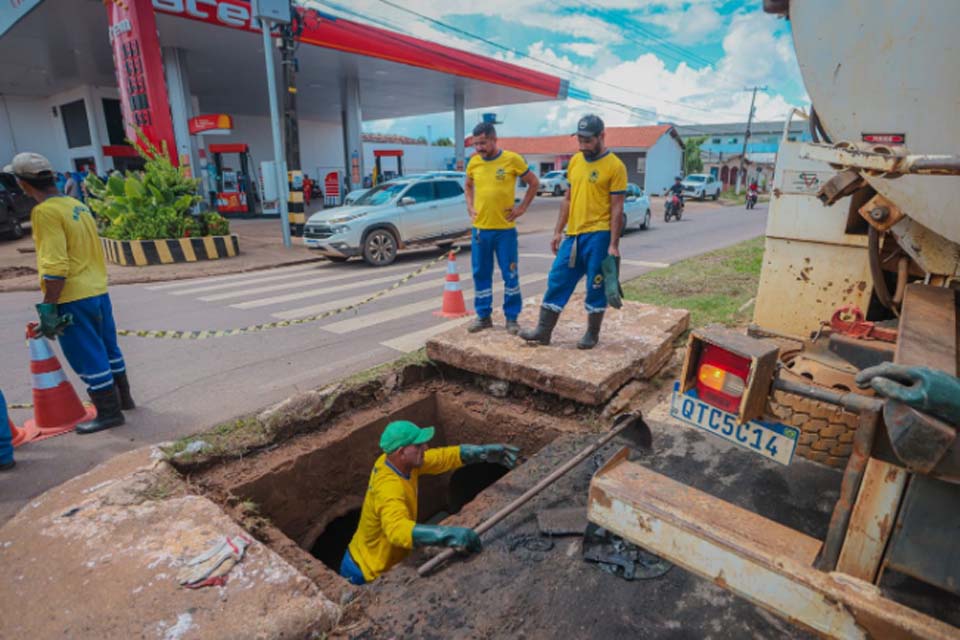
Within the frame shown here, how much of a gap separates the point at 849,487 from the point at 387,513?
1.92 meters

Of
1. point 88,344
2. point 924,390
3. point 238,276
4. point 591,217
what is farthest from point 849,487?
point 238,276

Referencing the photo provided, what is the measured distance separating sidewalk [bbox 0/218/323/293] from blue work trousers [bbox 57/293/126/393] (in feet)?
21.0

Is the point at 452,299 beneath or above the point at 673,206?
beneath

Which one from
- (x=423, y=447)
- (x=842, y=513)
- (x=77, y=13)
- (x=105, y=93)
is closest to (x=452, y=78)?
(x=77, y=13)

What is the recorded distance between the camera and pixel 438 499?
16.1 ft

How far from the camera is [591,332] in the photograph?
401cm

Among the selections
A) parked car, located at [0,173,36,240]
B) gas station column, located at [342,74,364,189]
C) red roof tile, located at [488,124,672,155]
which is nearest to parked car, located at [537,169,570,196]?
red roof tile, located at [488,124,672,155]

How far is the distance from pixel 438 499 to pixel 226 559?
292 centimetres

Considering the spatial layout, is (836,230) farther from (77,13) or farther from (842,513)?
(77,13)

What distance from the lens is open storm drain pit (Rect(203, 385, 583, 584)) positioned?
3.24m

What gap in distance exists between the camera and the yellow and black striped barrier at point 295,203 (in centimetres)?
1264

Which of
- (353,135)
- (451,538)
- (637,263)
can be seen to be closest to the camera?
(451,538)

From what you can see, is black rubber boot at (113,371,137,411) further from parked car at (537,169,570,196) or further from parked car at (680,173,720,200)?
parked car at (680,173,720,200)

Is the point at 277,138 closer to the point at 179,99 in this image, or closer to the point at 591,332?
the point at 179,99
